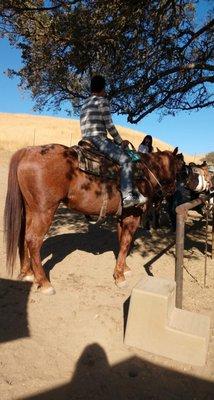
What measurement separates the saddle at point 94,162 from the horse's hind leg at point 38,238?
819mm

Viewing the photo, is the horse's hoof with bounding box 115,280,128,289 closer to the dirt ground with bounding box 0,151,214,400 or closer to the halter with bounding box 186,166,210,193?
the dirt ground with bounding box 0,151,214,400

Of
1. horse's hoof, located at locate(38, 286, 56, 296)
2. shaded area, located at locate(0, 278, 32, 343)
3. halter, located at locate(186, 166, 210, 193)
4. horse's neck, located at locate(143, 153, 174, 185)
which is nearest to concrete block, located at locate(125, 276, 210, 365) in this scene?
shaded area, located at locate(0, 278, 32, 343)

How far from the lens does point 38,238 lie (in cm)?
524

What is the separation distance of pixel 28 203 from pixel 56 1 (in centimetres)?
364

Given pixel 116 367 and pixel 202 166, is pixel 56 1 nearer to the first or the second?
pixel 202 166

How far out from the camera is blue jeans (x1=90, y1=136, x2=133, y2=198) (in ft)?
18.8

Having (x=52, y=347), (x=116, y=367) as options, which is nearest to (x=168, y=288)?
(x=116, y=367)

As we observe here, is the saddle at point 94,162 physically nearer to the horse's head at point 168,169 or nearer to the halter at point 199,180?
the horse's head at point 168,169

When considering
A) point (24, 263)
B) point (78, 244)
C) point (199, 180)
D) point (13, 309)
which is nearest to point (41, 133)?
point (78, 244)

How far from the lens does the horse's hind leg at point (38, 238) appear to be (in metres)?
5.22

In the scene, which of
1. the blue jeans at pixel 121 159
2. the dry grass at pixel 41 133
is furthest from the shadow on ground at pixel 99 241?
the dry grass at pixel 41 133

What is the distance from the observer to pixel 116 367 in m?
3.75

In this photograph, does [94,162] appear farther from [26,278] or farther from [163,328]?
[163,328]

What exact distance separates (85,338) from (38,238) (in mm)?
1601
